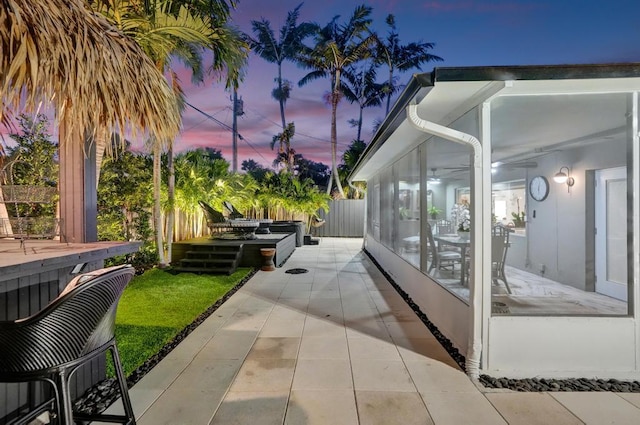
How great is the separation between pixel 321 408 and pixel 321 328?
160 cm

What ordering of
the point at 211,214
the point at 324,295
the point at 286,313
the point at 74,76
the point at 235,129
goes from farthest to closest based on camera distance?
the point at 235,129 → the point at 211,214 → the point at 324,295 → the point at 286,313 → the point at 74,76

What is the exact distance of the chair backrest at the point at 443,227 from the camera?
17.0ft

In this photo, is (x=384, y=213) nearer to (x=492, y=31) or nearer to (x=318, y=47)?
(x=318, y=47)

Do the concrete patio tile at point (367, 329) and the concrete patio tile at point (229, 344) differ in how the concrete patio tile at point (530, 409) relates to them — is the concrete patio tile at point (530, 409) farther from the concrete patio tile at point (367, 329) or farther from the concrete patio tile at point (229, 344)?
the concrete patio tile at point (229, 344)

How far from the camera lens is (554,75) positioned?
104 inches

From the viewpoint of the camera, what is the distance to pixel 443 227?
17.5 feet

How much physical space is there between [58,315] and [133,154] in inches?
270

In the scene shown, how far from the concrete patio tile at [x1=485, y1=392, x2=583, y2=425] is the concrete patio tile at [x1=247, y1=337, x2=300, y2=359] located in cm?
176

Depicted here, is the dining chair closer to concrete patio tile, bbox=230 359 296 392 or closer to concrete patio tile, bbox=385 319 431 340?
concrete patio tile, bbox=385 319 431 340

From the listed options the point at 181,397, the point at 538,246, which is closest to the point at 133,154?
the point at 181,397

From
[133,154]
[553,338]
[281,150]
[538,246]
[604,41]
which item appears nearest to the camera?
[553,338]

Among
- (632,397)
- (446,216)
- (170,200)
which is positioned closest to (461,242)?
(446,216)

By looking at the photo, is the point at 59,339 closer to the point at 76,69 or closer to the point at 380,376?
the point at 76,69

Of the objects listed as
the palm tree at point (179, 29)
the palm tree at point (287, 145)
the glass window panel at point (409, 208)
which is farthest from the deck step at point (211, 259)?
the palm tree at point (287, 145)
